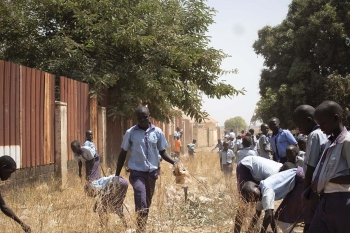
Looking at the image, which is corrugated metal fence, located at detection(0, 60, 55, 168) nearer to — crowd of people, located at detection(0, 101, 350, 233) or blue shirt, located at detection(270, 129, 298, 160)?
crowd of people, located at detection(0, 101, 350, 233)

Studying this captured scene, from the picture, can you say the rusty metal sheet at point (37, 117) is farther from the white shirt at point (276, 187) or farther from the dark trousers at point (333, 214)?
the dark trousers at point (333, 214)

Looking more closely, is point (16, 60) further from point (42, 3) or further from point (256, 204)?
point (256, 204)

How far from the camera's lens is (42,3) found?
12.5m

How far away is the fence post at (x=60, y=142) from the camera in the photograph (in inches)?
369

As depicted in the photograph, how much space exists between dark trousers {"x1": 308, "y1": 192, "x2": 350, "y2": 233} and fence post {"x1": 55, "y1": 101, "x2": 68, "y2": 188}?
6.77m

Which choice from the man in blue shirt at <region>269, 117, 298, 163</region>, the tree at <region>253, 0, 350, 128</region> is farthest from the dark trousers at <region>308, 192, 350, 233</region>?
the tree at <region>253, 0, 350, 128</region>

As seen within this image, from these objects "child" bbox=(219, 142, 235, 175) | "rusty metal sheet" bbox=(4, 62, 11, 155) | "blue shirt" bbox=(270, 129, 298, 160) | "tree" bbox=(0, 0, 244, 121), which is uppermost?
"tree" bbox=(0, 0, 244, 121)

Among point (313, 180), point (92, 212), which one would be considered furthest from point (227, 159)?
point (313, 180)

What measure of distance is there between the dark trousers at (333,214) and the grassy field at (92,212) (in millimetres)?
1210

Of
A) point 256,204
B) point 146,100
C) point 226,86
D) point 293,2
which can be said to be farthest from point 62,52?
point 293,2

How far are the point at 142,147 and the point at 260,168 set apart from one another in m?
1.44

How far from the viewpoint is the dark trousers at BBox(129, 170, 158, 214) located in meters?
5.30

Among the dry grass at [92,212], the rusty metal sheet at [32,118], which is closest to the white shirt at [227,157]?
the dry grass at [92,212]

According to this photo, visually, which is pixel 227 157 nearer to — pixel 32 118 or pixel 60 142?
pixel 60 142
